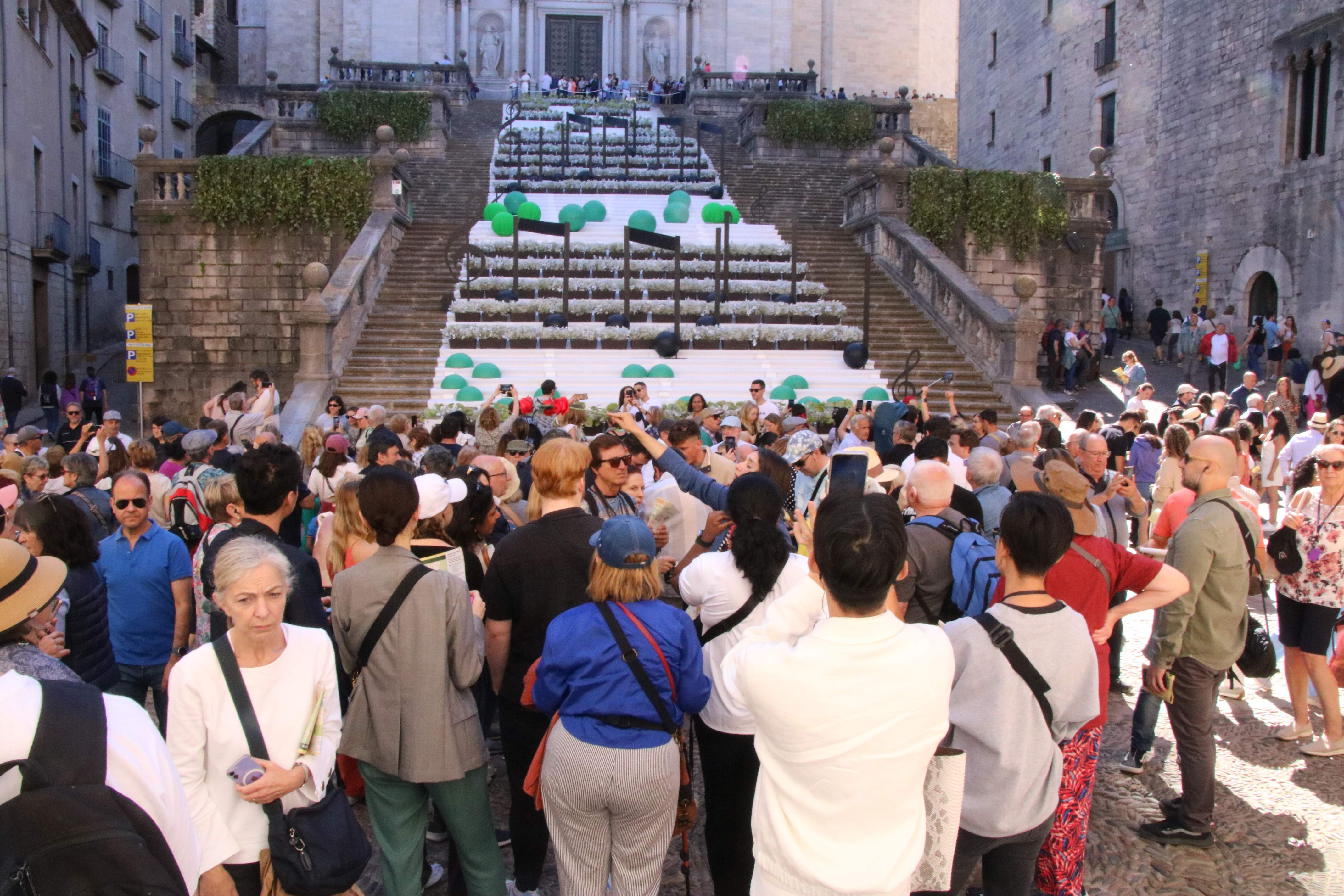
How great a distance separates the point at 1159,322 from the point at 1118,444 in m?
16.1

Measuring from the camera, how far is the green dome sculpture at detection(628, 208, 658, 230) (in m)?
20.5

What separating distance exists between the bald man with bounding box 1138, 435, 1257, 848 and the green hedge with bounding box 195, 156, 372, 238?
17.4m

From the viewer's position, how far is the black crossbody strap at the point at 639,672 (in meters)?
3.31

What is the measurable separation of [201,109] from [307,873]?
1617 inches

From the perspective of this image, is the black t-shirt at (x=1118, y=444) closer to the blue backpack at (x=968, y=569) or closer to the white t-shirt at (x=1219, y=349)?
the blue backpack at (x=968, y=569)

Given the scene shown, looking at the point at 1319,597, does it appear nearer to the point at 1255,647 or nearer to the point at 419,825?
the point at 1255,647

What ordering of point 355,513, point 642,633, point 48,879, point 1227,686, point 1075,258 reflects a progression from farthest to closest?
point 1075,258 < point 1227,686 < point 355,513 < point 642,633 < point 48,879

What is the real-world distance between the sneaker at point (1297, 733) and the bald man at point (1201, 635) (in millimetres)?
1444

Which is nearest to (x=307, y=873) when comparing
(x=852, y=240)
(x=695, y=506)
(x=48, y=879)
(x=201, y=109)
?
(x=48, y=879)

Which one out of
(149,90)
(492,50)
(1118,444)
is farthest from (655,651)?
(492,50)

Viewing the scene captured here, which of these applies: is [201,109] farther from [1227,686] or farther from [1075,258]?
[1227,686]

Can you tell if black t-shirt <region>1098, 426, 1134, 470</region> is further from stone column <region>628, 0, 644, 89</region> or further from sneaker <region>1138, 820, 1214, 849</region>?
stone column <region>628, 0, 644, 89</region>

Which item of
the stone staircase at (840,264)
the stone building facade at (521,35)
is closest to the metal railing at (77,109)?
the stone building facade at (521,35)

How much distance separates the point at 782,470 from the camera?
15.5 ft
